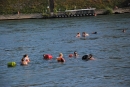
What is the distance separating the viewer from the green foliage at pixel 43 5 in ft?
427

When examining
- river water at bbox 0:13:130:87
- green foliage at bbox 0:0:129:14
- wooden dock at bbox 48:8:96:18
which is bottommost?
river water at bbox 0:13:130:87

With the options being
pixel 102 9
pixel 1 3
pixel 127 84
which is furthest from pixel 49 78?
pixel 1 3

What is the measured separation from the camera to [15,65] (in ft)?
140

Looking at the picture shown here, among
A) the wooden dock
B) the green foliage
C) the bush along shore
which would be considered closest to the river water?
the wooden dock

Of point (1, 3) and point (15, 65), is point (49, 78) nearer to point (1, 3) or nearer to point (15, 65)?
point (15, 65)

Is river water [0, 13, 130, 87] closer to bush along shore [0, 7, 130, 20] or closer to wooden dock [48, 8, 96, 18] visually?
wooden dock [48, 8, 96, 18]

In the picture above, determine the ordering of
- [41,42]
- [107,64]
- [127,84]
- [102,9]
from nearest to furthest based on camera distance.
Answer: [127,84] < [107,64] < [41,42] < [102,9]

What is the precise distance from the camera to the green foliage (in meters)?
130

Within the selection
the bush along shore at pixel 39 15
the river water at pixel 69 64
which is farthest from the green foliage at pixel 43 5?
the river water at pixel 69 64

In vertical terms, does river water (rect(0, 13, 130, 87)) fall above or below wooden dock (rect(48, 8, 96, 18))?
below

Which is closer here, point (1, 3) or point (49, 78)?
point (49, 78)

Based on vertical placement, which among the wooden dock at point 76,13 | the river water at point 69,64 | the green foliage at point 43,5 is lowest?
the river water at point 69,64

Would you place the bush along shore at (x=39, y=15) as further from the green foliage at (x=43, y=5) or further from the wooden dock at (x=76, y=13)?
Answer: the green foliage at (x=43, y=5)

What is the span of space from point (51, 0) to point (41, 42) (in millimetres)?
73051
